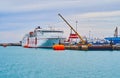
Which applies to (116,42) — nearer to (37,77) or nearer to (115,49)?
(115,49)

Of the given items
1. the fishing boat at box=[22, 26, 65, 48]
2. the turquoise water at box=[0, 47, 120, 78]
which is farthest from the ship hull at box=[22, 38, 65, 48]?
the turquoise water at box=[0, 47, 120, 78]

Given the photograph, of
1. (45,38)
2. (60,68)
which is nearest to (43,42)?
(45,38)

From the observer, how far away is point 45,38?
141750mm

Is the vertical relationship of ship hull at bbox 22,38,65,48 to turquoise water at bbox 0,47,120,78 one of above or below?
above

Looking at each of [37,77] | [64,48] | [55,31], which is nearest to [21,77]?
[37,77]

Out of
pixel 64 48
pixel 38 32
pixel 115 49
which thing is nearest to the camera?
pixel 115 49

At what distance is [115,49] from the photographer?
116m

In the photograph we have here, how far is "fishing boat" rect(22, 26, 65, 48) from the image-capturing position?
5470 inches

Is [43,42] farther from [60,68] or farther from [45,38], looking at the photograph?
[60,68]

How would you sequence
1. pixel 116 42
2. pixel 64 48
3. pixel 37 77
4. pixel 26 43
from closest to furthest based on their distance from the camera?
1. pixel 37 77
2. pixel 64 48
3. pixel 116 42
4. pixel 26 43

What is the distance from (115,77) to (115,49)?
79.0 m

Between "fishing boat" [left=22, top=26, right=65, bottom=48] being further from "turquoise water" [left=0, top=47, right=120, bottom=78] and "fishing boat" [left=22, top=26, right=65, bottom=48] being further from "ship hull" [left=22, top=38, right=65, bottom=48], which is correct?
"turquoise water" [left=0, top=47, right=120, bottom=78]

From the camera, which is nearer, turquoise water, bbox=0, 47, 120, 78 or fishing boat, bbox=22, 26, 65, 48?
turquoise water, bbox=0, 47, 120, 78

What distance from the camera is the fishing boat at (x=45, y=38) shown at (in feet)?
456
